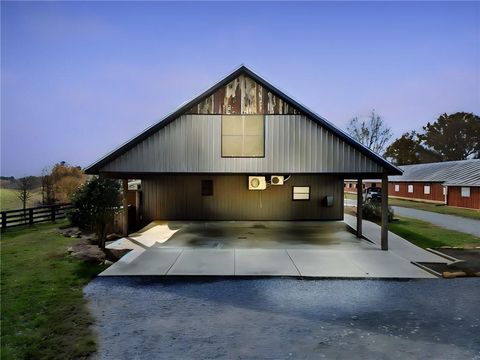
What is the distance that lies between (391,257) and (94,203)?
1055 cm

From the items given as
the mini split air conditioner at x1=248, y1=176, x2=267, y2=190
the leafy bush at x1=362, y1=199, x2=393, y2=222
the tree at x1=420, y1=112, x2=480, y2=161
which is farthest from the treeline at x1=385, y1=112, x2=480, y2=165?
the mini split air conditioner at x1=248, y1=176, x2=267, y2=190

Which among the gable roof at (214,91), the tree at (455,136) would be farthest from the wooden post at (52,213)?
the tree at (455,136)

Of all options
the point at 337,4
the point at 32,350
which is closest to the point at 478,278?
the point at 32,350

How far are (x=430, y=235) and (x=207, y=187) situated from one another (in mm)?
11958

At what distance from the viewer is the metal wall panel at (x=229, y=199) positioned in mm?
18922

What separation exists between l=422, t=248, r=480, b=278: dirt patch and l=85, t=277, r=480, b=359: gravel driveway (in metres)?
0.53

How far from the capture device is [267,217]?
19.0 meters

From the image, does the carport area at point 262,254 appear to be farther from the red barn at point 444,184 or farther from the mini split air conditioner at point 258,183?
the red barn at point 444,184

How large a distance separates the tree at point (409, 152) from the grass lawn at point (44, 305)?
74687 millimetres

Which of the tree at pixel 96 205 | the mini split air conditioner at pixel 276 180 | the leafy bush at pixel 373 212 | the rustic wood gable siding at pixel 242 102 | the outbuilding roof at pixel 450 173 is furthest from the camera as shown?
the outbuilding roof at pixel 450 173

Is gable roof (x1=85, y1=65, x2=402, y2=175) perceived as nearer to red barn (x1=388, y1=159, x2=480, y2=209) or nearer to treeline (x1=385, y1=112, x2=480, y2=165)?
red barn (x1=388, y1=159, x2=480, y2=209)

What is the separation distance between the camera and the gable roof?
12047 mm

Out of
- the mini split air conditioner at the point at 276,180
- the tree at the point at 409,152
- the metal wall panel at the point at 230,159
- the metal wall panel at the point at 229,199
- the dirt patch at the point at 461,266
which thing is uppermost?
the tree at the point at 409,152

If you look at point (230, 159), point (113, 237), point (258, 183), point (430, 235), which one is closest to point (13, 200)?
point (113, 237)
